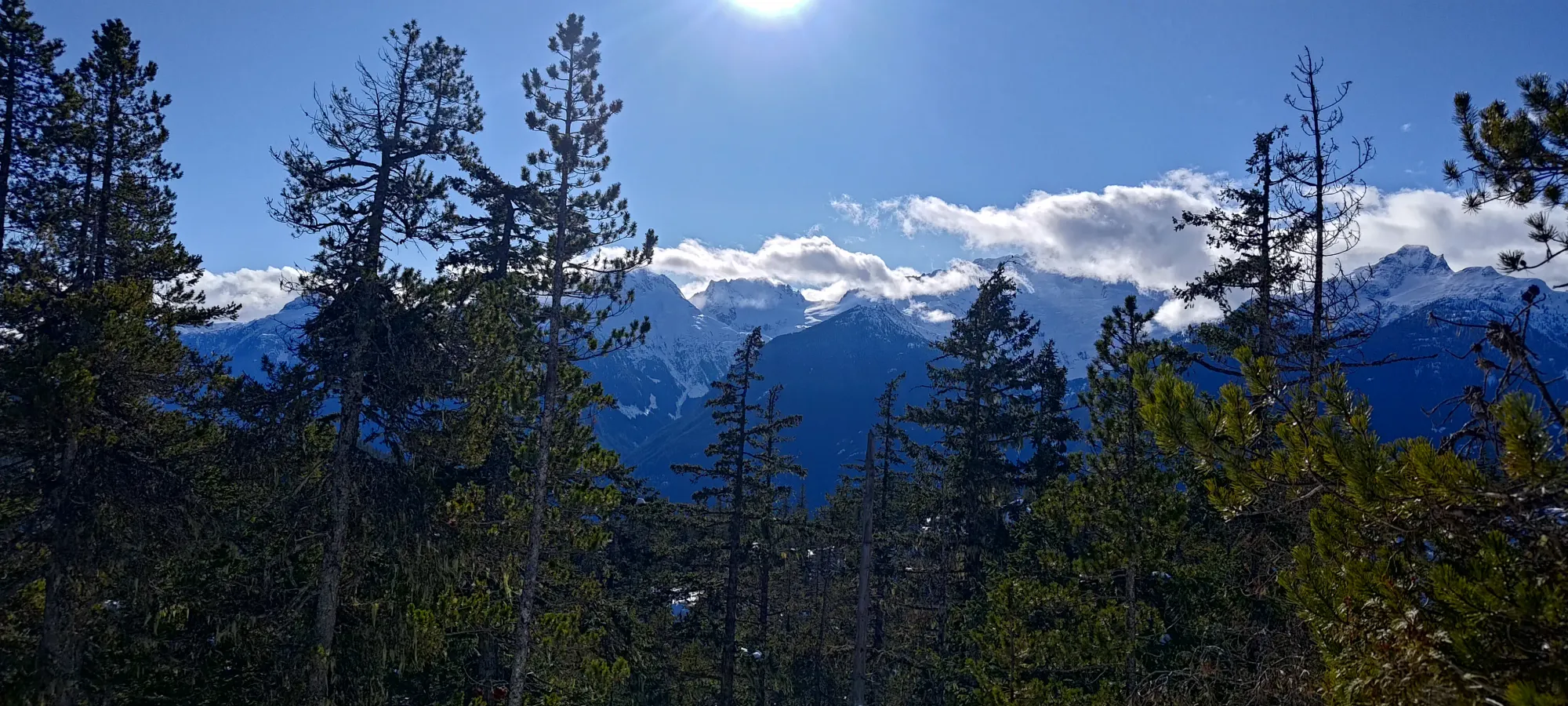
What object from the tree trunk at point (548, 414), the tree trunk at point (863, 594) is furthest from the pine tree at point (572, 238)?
the tree trunk at point (863, 594)

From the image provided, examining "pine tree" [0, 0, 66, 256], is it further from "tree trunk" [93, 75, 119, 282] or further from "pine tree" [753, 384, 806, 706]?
"pine tree" [753, 384, 806, 706]

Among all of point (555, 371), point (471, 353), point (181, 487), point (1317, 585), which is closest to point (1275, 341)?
point (1317, 585)

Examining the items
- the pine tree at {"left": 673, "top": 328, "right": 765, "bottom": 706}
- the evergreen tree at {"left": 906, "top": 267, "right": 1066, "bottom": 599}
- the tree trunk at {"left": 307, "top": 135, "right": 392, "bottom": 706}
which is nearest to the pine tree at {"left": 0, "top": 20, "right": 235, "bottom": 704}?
the tree trunk at {"left": 307, "top": 135, "right": 392, "bottom": 706}

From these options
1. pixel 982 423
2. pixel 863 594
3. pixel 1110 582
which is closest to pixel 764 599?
pixel 863 594

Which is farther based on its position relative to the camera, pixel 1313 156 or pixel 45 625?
pixel 1313 156

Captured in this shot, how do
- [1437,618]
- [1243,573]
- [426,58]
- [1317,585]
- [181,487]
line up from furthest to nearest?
[426,58] → [181,487] → [1243,573] → [1317,585] → [1437,618]

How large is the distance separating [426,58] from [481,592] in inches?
417

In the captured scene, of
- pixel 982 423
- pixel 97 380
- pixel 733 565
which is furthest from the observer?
pixel 733 565

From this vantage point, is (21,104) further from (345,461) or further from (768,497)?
(768,497)

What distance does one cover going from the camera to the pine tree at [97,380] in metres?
12.6

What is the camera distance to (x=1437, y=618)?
4.07 metres

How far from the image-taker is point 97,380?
1259 cm

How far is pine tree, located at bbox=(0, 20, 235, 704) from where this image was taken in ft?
41.2

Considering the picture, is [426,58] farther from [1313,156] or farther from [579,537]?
[1313,156]
